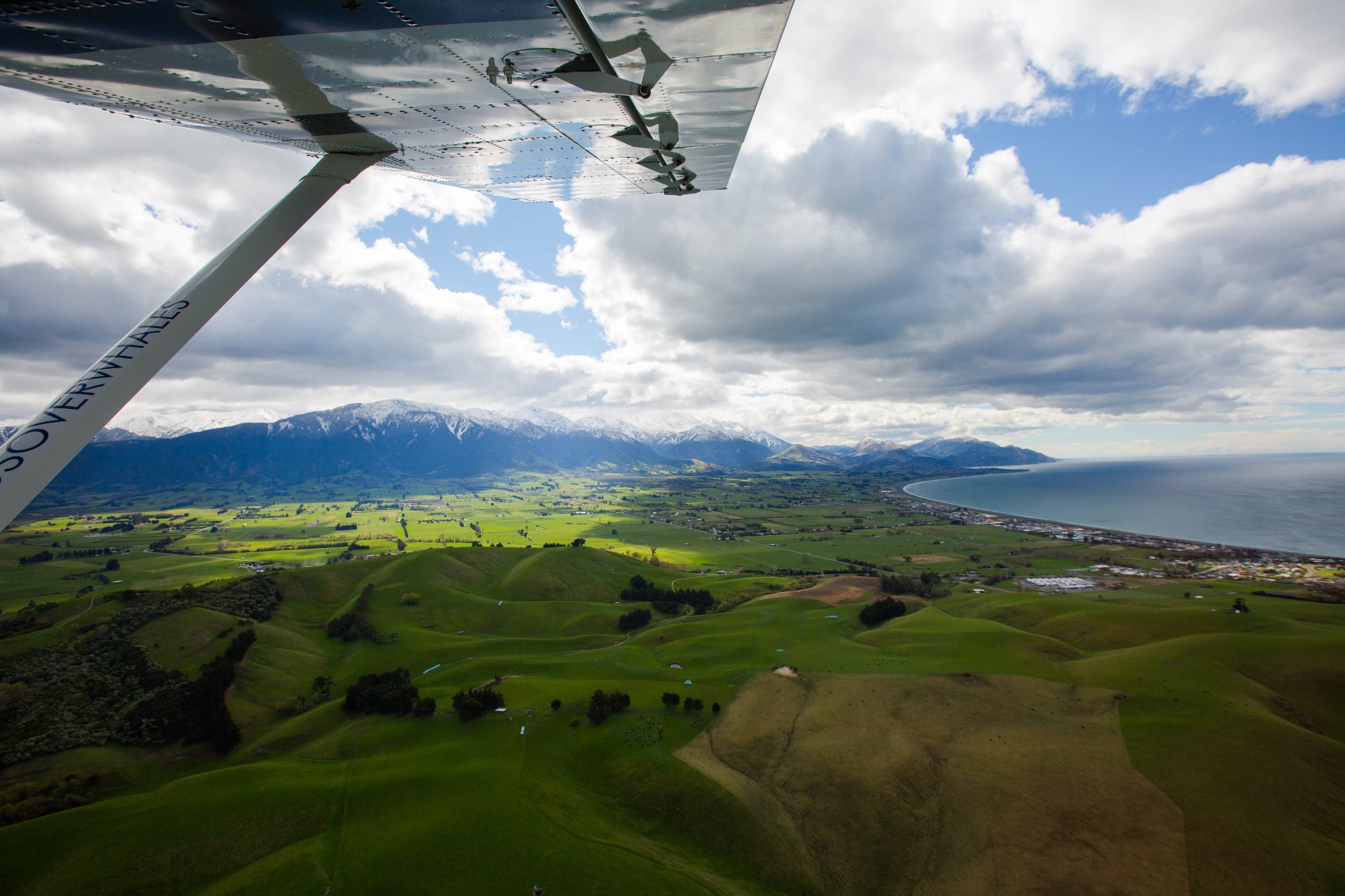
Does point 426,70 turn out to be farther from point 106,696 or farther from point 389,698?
point 106,696

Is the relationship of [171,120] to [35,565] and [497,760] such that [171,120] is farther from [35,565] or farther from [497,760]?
[35,565]

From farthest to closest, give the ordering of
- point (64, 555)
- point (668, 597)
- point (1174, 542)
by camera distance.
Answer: point (1174, 542), point (64, 555), point (668, 597)

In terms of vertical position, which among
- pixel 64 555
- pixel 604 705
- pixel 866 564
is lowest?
pixel 64 555

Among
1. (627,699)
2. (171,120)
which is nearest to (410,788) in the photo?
(627,699)

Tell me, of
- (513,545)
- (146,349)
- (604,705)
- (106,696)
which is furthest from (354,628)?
(146,349)

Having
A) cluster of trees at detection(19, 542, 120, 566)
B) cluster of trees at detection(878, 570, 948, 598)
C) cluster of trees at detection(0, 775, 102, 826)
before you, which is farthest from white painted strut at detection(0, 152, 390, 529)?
cluster of trees at detection(19, 542, 120, 566)

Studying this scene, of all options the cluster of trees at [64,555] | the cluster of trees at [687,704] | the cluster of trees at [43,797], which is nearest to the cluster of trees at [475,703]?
the cluster of trees at [687,704]
